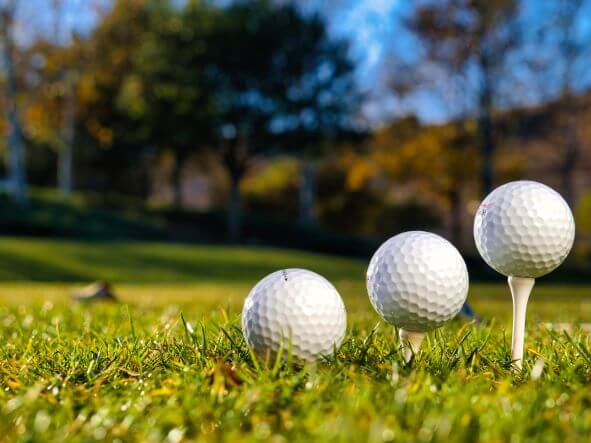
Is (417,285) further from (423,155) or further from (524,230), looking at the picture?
(423,155)

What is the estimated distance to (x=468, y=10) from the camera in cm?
1956

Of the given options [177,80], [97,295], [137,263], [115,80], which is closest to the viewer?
[97,295]

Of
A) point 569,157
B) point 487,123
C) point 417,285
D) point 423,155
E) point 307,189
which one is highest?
point 487,123

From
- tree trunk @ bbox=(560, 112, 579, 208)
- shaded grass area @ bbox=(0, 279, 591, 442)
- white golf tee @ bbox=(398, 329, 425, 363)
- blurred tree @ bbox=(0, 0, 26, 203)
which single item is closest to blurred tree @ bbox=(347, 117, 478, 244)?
tree trunk @ bbox=(560, 112, 579, 208)

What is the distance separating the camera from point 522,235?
7.75 feet

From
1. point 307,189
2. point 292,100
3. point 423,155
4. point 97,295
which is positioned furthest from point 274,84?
point 97,295

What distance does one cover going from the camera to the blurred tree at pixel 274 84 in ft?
82.3

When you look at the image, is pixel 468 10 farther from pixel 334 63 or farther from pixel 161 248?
pixel 161 248

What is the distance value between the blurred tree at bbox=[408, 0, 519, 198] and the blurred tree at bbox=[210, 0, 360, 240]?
6.28 metres

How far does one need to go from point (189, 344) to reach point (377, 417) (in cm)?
118

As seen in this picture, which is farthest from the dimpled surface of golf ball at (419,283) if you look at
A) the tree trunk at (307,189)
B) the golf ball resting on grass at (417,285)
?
the tree trunk at (307,189)

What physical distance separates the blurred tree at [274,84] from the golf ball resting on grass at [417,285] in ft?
75.6

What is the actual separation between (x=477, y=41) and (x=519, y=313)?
1862 centimetres

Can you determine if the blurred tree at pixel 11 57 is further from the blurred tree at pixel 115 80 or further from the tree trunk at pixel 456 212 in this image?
the tree trunk at pixel 456 212
